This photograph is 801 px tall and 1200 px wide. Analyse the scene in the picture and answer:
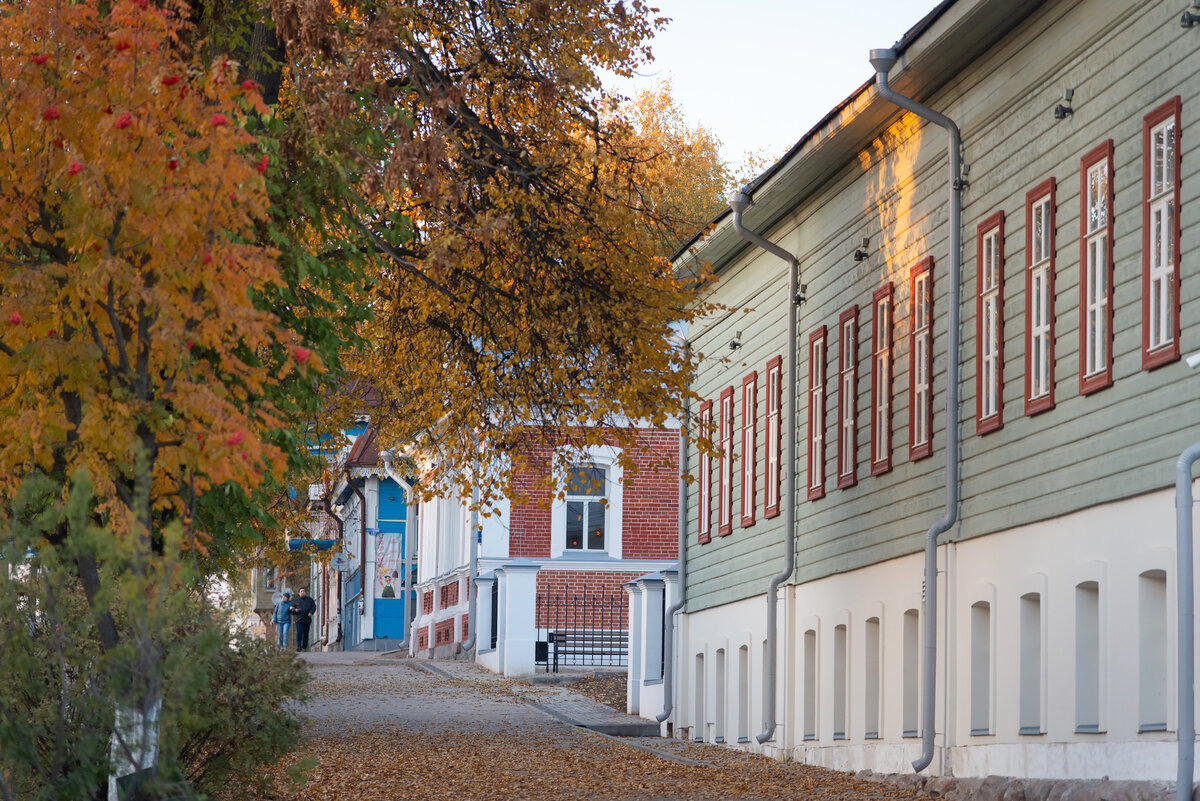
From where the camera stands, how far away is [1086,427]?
42.4 ft

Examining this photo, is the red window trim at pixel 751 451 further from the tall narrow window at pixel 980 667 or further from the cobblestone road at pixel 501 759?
the tall narrow window at pixel 980 667

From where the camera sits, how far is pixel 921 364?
16.6m

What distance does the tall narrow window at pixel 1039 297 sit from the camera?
13688 millimetres

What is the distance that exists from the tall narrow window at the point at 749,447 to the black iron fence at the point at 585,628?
10863mm

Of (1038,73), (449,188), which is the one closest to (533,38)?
(449,188)

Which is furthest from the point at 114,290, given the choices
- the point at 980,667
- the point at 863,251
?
the point at 863,251

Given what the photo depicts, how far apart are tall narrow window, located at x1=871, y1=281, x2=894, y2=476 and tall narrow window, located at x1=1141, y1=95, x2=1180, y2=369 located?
18.4 feet

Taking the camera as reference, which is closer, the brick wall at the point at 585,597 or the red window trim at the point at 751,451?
the red window trim at the point at 751,451

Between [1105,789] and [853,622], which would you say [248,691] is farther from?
[853,622]

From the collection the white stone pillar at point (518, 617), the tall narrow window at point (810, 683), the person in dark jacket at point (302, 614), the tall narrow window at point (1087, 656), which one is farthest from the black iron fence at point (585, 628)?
the tall narrow window at point (1087, 656)

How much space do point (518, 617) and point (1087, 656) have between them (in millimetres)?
20156

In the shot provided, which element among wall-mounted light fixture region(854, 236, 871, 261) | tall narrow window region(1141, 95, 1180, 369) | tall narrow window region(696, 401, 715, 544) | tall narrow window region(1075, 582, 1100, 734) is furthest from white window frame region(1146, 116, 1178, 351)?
tall narrow window region(696, 401, 715, 544)

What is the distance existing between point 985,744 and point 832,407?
19.2 ft

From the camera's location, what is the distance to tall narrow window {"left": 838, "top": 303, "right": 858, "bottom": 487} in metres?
18.8
